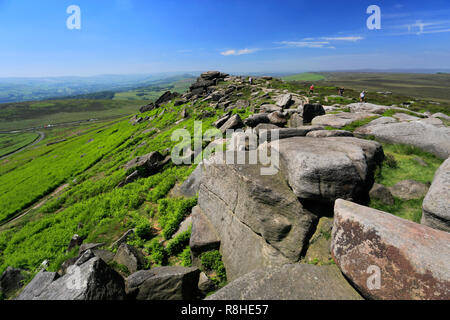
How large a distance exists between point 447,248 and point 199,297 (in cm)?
966

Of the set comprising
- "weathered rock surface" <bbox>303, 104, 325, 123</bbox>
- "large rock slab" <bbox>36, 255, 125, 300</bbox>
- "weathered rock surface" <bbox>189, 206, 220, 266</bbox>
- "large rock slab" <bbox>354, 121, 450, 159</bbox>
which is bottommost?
"weathered rock surface" <bbox>189, 206, 220, 266</bbox>

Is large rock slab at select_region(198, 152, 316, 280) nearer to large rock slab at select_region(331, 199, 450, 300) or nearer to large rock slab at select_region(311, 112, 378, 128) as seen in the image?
large rock slab at select_region(331, 199, 450, 300)

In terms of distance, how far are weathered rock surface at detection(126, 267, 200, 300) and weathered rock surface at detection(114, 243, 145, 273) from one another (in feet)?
6.37

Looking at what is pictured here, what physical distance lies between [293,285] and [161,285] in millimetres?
5766

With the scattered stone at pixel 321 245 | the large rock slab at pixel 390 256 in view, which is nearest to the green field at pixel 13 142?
the scattered stone at pixel 321 245

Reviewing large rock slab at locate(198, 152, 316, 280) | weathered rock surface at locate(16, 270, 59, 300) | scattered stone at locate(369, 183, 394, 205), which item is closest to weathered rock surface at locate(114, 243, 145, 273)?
weathered rock surface at locate(16, 270, 59, 300)

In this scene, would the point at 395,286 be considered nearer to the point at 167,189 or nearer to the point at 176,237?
the point at 176,237

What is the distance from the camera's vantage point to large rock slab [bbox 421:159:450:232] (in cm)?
688

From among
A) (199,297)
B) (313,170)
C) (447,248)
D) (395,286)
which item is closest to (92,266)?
(199,297)

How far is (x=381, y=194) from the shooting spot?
9516 millimetres

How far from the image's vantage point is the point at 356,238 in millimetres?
6844

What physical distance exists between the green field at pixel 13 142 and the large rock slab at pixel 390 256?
197m

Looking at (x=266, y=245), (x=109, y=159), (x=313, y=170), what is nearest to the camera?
(x=313, y=170)
